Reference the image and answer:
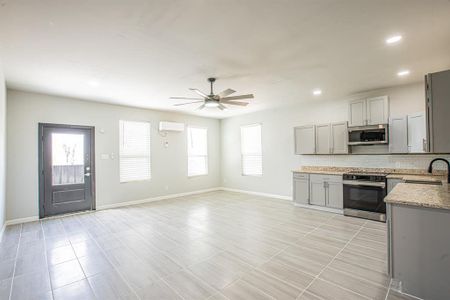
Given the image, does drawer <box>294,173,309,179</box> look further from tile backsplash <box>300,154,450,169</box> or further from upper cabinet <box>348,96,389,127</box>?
upper cabinet <box>348,96,389,127</box>

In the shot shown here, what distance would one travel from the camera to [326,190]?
5109 millimetres

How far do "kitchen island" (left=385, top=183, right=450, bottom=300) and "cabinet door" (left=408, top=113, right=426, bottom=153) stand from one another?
2.21 meters

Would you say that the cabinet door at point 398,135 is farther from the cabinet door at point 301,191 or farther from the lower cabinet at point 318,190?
the cabinet door at point 301,191

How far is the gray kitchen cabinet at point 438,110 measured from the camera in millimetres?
2018

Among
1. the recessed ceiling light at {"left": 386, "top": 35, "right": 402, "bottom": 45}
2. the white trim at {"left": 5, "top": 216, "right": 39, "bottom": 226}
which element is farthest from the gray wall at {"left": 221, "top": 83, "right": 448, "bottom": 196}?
the white trim at {"left": 5, "top": 216, "right": 39, "bottom": 226}

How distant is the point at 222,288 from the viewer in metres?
2.25

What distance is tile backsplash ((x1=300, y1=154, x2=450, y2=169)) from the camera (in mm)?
4334

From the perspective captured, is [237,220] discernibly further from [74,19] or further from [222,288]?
[74,19]

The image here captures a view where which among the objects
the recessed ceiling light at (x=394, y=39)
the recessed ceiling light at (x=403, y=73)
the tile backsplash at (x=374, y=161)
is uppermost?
the recessed ceiling light at (x=394, y=39)

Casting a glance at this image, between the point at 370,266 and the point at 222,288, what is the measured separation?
73.4 inches

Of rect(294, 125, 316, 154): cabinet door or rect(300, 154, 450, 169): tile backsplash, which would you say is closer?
rect(300, 154, 450, 169): tile backsplash

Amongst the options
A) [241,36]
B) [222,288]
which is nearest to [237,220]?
[222,288]

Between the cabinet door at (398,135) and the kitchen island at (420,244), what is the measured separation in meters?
2.40

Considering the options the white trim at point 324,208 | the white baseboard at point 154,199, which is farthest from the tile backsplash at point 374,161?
the white baseboard at point 154,199
